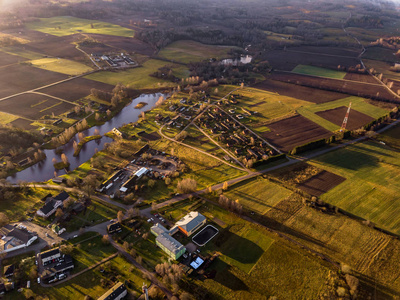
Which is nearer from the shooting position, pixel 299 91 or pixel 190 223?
pixel 190 223

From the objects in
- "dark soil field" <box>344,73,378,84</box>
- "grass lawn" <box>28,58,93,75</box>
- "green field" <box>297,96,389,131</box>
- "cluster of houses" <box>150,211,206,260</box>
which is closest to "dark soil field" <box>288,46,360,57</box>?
"dark soil field" <box>344,73,378,84</box>

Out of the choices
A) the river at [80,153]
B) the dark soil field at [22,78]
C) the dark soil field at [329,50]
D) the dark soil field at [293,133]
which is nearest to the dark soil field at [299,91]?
the dark soil field at [293,133]

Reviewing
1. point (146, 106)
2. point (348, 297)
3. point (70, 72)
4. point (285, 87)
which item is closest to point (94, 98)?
point (146, 106)

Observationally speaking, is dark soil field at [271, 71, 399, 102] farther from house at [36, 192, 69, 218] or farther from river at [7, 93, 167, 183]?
house at [36, 192, 69, 218]

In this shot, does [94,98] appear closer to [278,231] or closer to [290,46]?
[278,231]

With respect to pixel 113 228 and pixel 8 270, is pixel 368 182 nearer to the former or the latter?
pixel 113 228

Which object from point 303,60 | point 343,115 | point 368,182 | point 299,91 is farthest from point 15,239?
point 303,60
